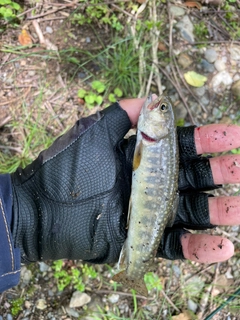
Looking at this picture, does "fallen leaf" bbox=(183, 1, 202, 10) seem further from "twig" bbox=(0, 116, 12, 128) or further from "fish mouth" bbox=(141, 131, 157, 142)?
"twig" bbox=(0, 116, 12, 128)

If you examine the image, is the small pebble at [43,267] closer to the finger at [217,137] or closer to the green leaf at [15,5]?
the finger at [217,137]

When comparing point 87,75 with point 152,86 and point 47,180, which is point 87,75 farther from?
point 47,180

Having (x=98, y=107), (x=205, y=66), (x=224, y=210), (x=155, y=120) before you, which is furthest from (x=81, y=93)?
(x=224, y=210)

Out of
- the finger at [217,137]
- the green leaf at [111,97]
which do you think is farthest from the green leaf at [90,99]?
the finger at [217,137]

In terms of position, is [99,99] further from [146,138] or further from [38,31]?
[146,138]

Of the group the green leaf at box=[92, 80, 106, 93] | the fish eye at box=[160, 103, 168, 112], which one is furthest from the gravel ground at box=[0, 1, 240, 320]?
the fish eye at box=[160, 103, 168, 112]
